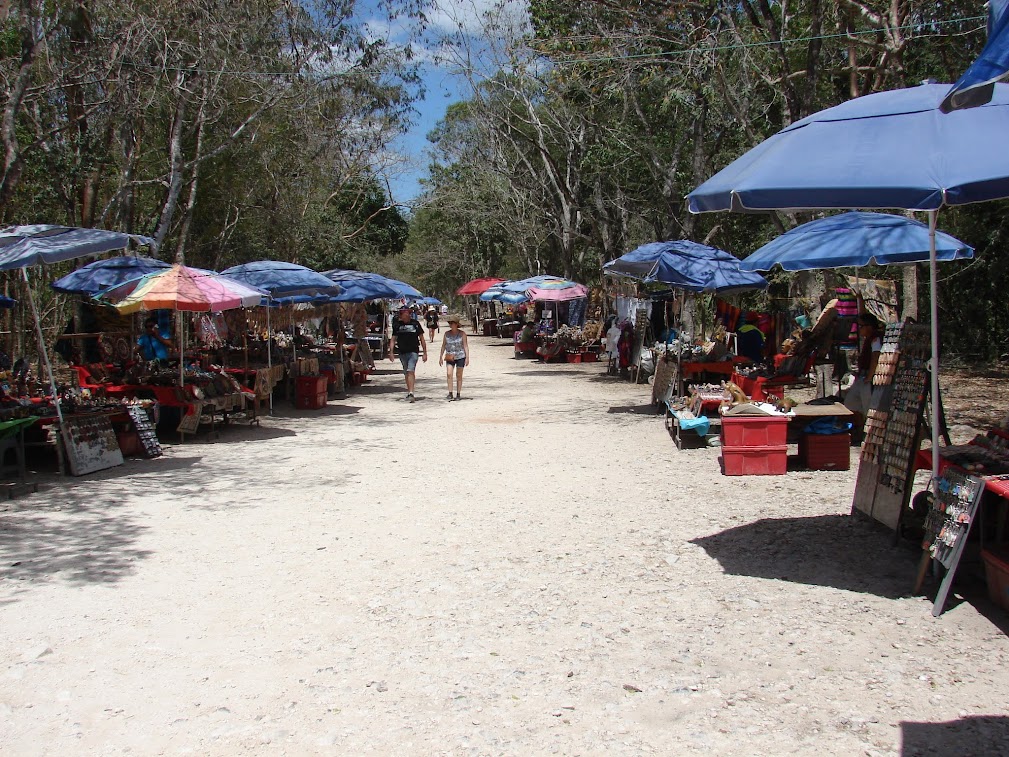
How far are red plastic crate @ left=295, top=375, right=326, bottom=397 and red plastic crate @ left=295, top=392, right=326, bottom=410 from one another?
0.18 feet

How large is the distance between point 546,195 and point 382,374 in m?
11.3

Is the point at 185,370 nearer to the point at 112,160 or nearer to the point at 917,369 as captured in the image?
the point at 112,160

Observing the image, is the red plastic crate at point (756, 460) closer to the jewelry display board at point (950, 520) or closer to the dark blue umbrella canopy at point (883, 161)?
the jewelry display board at point (950, 520)

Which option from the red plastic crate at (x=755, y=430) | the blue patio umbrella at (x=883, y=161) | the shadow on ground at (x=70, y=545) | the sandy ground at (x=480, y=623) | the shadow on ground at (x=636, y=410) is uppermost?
the blue patio umbrella at (x=883, y=161)

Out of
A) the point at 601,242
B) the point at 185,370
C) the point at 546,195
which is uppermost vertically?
the point at 546,195

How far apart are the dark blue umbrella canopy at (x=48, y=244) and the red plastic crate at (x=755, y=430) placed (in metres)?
6.56

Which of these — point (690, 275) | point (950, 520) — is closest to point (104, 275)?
point (690, 275)

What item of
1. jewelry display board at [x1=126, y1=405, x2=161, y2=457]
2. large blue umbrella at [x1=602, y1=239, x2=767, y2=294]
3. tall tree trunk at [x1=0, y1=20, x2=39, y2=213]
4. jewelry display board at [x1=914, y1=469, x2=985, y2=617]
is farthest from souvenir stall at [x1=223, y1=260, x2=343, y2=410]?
jewelry display board at [x1=914, y1=469, x2=985, y2=617]

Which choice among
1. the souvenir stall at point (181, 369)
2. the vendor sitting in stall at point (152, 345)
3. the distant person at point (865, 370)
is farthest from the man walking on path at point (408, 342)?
the distant person at point (865, 370)

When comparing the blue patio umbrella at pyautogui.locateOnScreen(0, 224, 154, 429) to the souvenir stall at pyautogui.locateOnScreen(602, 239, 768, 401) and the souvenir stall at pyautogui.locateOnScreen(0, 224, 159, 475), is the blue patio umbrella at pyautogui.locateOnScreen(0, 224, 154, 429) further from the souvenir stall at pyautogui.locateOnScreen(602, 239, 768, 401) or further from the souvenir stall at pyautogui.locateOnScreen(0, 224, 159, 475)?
the souvenir stall at pyautogui.locateOnScreen(602, 239, 768, 401)

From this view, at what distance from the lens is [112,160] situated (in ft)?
59.4

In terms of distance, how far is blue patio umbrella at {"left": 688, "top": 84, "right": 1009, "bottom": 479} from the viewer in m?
4.30

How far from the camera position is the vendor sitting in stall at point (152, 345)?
12.9 metres

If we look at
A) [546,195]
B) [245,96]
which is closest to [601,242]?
[546,195]
